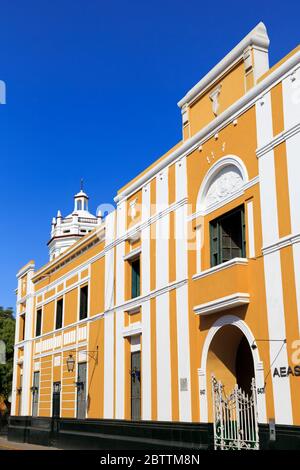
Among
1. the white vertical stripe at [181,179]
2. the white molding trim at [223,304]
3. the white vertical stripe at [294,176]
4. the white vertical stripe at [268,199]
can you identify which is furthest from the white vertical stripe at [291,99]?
the white vertical stripe at [181,179]

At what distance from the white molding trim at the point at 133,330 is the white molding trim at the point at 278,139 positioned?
6.60 metres

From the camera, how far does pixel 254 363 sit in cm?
1208

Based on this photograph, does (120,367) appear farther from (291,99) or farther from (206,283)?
(291,99)

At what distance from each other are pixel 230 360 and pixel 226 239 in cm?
282

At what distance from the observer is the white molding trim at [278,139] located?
1173 centimetres

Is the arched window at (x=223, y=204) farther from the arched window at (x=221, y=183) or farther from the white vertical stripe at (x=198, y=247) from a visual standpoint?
the white vertical stripe at (x=198, y=247)

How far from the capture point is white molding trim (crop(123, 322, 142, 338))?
16969mm

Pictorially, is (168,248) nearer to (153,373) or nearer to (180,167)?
(180,167)

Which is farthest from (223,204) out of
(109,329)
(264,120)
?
(109,329)

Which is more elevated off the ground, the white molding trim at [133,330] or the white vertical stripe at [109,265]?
the white vertical stripe at [109,265]

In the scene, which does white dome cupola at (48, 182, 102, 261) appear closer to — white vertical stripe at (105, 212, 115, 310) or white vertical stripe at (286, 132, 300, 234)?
white vertical stripe at (105, 212, 115, 310)

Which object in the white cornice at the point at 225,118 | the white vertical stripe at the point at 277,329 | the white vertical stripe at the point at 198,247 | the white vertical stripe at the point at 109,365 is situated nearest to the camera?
the white vertical stripe at the point at 277,329

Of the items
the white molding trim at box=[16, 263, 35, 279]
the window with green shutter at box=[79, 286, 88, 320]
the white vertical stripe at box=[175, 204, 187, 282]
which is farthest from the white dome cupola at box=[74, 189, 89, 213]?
the white vertical stripe at box=[175, 204, 187, 282]

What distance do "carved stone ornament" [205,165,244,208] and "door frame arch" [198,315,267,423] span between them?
2850 millimetres
